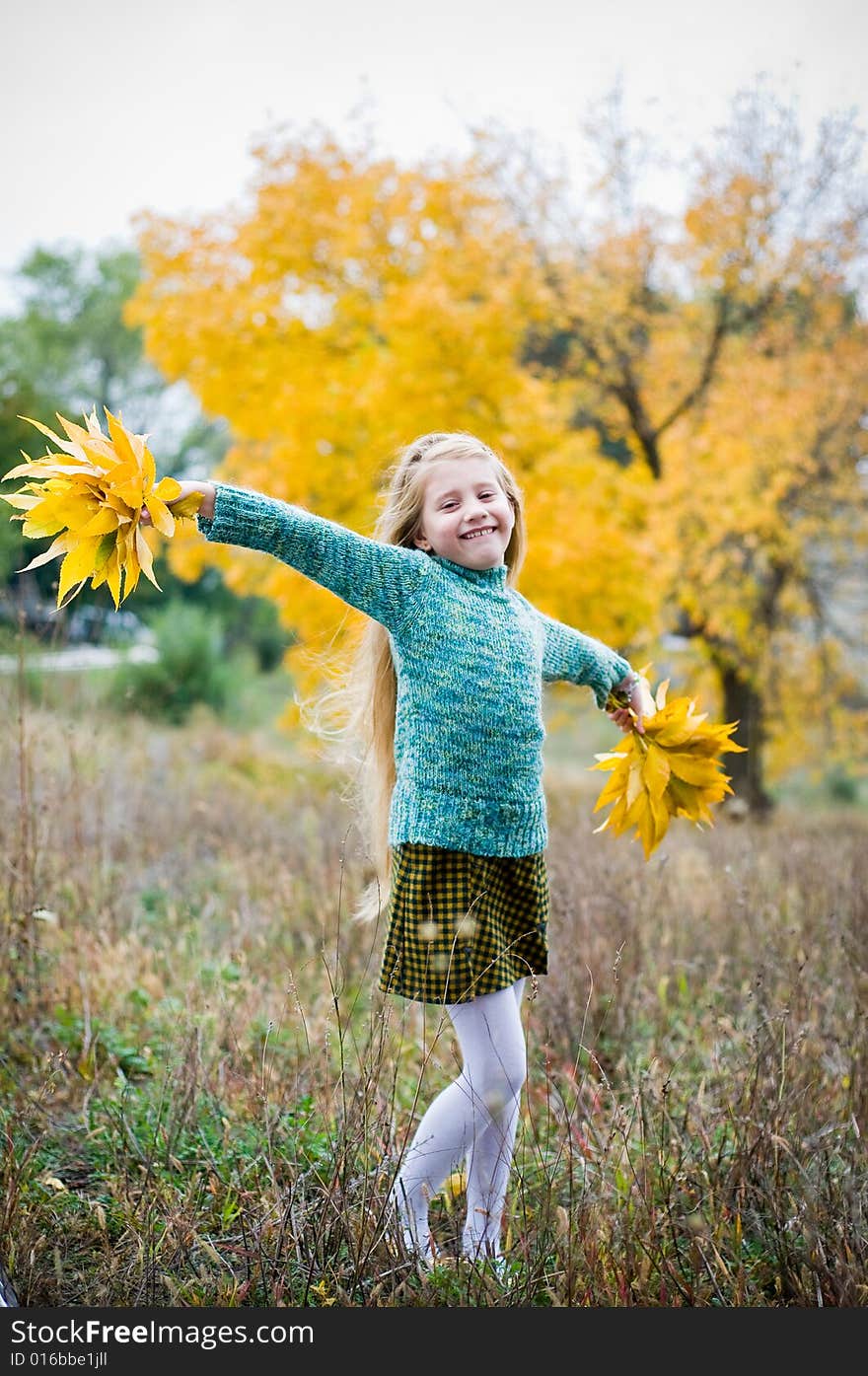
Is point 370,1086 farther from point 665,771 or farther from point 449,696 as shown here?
point 665,771

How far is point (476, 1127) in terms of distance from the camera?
179cm

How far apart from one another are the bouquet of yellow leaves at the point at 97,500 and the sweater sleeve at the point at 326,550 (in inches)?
2.6

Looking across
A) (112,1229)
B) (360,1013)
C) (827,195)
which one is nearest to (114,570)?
(112,1229)

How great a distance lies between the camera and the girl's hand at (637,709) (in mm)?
2160

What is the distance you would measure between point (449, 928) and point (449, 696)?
364 millimetres

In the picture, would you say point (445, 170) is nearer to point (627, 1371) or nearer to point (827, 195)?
point (827, 195)

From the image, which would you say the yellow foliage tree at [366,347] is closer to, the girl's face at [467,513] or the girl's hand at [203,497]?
the girl's face at [467,513]

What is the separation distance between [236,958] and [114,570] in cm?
160

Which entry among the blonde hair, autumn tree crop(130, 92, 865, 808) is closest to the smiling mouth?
the blonde hair

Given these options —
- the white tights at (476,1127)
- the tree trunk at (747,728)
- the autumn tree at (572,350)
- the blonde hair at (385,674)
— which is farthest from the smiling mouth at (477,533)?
the tree trunk at (747,728)

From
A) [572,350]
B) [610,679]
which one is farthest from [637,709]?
[572,350]

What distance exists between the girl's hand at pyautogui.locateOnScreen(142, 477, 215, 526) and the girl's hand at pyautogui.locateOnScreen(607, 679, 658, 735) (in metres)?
0.90

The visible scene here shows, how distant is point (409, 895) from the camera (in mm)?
1812

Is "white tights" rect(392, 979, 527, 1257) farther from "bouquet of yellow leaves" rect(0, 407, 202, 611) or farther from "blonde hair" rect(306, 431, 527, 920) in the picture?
"bouquet of yellow leaves" rect(0, 407, 202, 611)
